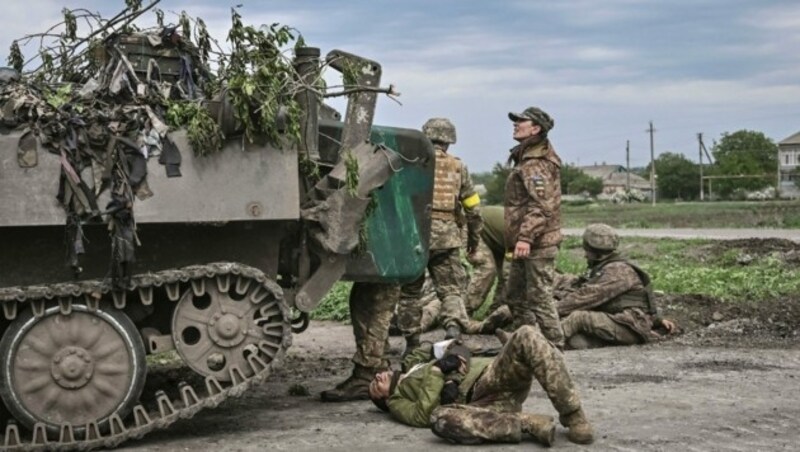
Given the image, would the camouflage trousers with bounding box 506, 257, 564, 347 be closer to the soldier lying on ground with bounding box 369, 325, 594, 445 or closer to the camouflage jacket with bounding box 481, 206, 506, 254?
the camouflage jacket with bounding box 481, 206, 506, 254

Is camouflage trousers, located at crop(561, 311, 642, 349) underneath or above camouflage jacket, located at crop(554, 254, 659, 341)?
underneath

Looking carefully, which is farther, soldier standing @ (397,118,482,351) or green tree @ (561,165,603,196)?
green tree @ (561,165,603,196)

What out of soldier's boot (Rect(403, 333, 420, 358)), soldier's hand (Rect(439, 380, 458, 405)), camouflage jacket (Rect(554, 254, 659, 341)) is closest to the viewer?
soldier's hand (Rect(439, 380, 458, 405))

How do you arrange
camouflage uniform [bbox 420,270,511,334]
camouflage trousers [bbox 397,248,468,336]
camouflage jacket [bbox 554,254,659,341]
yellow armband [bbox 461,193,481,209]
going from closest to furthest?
camouflage trousers [bbox 397,248,468,336] → camouflage jacket [bbox 554,254,659,341] → yellow armband [bbox 461,193,481,209] → camouflage uniform [bbox 420,270,511,334]

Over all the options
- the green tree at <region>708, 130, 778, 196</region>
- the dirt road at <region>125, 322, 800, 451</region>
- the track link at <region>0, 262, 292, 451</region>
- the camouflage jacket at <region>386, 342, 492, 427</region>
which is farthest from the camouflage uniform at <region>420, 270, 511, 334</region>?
the green tree at <region>708, 130, 778, 196</region>

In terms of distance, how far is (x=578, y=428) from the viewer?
7.59 meters

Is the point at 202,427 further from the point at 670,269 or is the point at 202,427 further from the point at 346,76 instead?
the point at 670,269

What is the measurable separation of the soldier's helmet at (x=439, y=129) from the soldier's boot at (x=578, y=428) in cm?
486

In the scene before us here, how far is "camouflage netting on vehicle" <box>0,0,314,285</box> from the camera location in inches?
300

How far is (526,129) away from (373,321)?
2596 millimetres

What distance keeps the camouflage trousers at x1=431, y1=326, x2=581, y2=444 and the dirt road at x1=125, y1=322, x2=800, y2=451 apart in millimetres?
101

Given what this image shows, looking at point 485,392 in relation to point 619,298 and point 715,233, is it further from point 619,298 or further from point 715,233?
point 715,233

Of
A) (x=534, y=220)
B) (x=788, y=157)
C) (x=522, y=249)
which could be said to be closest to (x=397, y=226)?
(x=522, y=249)

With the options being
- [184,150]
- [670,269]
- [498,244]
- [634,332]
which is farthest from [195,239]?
[670,269]
